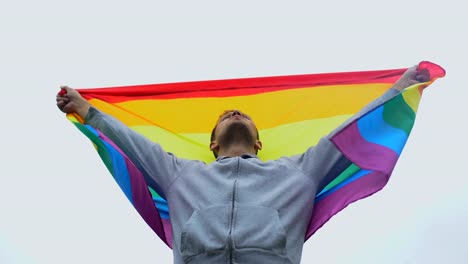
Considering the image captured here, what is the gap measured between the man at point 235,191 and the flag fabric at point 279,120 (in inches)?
4.0

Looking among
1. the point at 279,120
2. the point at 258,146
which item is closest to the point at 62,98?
the point at 258,146

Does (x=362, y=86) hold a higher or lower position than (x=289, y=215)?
higher

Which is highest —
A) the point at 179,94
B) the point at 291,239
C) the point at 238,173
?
the point at 179,94

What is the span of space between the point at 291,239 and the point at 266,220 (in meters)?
0.19

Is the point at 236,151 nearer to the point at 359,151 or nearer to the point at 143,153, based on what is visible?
the point at 143,153

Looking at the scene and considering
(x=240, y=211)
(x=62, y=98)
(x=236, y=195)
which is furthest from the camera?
(x=62, y=98)

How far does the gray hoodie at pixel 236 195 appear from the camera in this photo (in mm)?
4551

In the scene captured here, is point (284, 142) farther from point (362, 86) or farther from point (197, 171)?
point (197, 171)

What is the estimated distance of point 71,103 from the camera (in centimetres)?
532

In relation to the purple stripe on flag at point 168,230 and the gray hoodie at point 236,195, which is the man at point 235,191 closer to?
the gray hoodie at point 236,195

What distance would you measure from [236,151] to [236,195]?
693mm

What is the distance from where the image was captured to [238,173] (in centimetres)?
502

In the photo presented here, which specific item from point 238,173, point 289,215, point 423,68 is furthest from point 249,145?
point 423,68

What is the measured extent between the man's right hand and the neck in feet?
3.13
